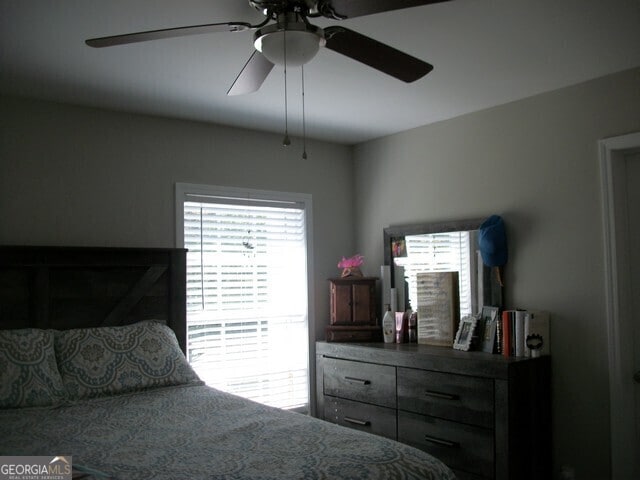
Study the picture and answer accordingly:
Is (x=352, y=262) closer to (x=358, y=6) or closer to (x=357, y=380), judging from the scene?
(x=357, y=380)

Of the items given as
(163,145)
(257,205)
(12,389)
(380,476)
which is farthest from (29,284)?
(380,476)

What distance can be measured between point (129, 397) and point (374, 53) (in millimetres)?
1967

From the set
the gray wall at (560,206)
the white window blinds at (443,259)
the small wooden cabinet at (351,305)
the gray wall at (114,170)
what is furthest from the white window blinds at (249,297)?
the gray wall at (560,206)

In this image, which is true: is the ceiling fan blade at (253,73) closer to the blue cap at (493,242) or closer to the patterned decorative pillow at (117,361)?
the patterned decorative pillow at (117,361)

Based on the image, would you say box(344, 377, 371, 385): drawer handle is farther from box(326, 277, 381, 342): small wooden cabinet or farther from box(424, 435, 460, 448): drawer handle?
box(424, 435, 460, 448): drawer handle

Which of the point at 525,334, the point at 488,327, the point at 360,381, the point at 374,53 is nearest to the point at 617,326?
the point at 525,334

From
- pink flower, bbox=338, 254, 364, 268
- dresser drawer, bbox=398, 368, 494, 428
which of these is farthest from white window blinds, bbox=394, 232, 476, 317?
dresser drawer, bbox=398, 368, 494, 428

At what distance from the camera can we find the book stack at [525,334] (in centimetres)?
323

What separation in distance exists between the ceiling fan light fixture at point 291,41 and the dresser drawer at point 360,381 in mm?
2271

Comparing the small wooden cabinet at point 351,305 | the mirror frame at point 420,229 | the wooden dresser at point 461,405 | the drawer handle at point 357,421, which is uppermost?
the mirror frame at point 420,229

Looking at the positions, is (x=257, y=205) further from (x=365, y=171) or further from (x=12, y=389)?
(x=12, y=389)

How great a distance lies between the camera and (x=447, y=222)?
12.7ft

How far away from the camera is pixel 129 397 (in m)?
2.79

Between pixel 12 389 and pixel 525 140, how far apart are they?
3.08 meters
